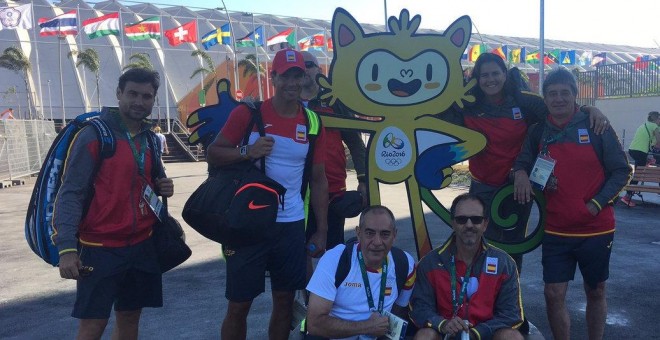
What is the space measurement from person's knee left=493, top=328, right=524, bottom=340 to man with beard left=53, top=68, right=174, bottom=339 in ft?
6.61

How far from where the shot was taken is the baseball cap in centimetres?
338

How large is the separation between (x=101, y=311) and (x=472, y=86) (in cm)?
284

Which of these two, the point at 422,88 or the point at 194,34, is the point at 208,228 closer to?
the point at 422,88

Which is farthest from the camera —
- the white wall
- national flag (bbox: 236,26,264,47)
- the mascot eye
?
national flag (bbox: 236,26,264,47)

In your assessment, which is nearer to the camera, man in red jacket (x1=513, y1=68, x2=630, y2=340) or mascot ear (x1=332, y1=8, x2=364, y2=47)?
man in red jacket (x1=513, y1=68, x2=630, y2=340)

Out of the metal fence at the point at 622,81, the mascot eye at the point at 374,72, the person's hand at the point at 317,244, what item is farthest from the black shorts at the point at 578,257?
the metal fence at the point at 622,81

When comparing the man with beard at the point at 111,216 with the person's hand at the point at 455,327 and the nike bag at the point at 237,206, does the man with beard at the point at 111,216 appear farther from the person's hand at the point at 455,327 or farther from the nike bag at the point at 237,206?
the person's hand at the point at 455,327

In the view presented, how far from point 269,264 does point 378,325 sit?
88 cm

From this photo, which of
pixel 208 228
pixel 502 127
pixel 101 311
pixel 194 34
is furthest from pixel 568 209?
pixel 194 34

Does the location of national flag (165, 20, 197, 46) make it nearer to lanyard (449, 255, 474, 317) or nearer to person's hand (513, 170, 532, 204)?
person's hand (513, 170, 532, 204)

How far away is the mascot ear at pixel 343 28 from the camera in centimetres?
399

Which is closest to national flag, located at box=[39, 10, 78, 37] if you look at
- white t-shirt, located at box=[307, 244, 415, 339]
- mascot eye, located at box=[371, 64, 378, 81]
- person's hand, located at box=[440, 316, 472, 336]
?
mascot eye, located at box=[371, 64, 378, 81]

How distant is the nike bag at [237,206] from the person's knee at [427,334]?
1032 millimetres

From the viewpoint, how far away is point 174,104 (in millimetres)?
50500
